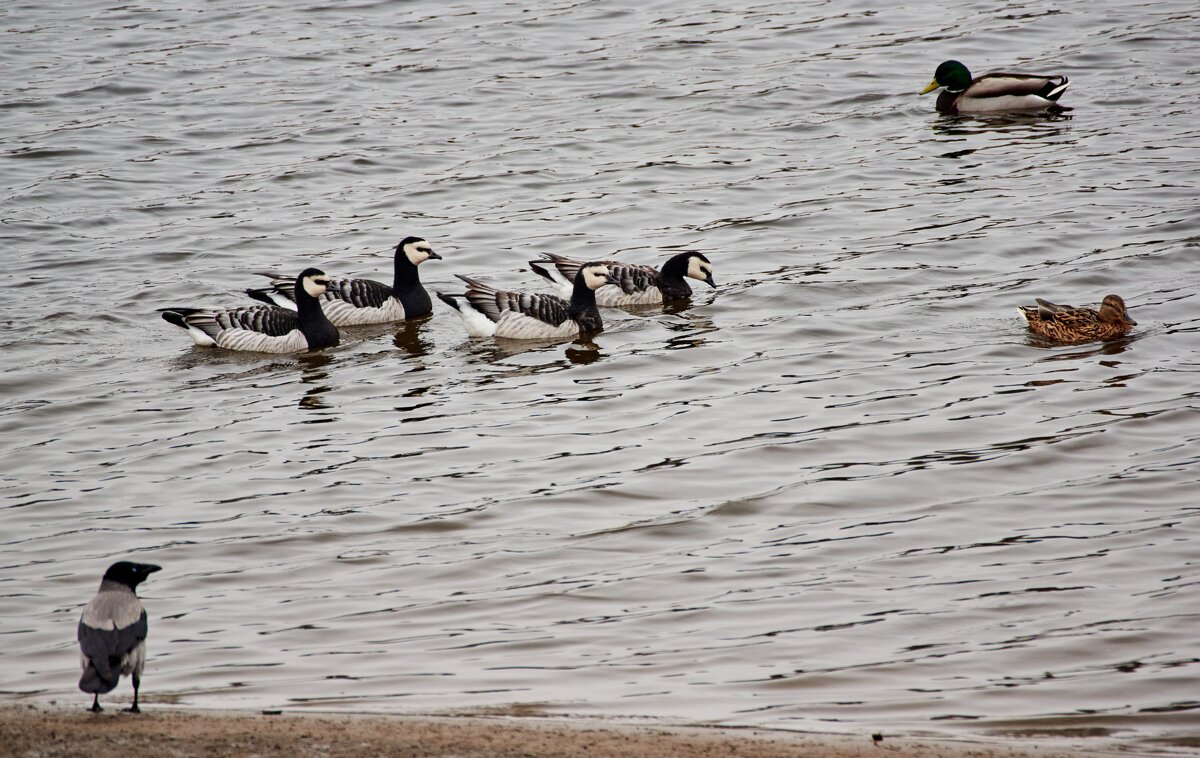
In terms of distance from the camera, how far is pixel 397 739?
5.54m

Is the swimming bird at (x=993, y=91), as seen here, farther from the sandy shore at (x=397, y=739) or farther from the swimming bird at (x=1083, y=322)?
the sandy shore at (x=397, y=739)

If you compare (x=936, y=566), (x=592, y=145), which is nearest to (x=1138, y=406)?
(x=936, y=566)

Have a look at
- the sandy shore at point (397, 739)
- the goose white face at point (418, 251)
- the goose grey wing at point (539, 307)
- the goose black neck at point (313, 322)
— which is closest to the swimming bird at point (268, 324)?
the goose black neck at point (313, 322)

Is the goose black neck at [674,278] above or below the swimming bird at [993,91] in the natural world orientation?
below

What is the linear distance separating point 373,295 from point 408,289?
1.98 feet

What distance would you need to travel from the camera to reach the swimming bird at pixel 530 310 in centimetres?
1378

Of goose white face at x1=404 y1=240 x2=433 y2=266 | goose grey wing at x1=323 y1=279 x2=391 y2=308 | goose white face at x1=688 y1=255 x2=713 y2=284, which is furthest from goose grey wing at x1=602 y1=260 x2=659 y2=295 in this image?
goose grey wing at x1=323 y1=279 x2=391 y2=308

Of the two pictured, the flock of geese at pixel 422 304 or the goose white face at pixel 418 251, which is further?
the goose white face at pixel 418 251

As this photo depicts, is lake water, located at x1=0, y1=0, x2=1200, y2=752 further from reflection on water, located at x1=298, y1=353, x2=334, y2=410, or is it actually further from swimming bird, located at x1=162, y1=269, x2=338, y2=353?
swimming bird, located at x1=162, y1=269, x2=338, y2=353

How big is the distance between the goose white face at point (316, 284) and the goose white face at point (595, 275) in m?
2.63

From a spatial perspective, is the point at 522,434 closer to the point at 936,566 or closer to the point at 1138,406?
the point at 936,566

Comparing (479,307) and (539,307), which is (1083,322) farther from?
(479,307)

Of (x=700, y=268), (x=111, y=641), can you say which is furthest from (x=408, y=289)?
(x=111, y=641)

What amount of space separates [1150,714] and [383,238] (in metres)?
12.4
